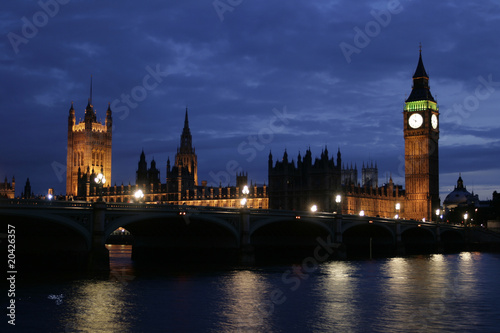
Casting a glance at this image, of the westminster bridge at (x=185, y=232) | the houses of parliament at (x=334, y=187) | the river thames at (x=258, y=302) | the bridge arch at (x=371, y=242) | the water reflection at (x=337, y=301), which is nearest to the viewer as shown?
the river thames at (x=258, y=302)

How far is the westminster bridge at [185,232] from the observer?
4972cm

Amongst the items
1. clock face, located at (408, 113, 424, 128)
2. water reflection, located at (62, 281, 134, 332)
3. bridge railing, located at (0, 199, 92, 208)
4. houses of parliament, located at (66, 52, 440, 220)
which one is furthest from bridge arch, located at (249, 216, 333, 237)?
clock face, located at (408, 113, 424, 128)

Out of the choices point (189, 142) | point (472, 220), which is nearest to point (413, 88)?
point (472, 220)

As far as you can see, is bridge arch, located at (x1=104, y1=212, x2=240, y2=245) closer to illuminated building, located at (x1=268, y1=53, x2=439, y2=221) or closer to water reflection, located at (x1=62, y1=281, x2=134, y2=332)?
water reflection, located at (x1=62, y1=281, x2=134, y2=332)

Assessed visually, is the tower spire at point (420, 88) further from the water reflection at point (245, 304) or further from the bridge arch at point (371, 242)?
the water reflection at point (245, 304)

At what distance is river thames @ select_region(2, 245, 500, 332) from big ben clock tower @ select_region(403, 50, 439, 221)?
99918 mm

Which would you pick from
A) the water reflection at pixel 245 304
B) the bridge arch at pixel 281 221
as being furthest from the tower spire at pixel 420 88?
the water reflection at pixel 245 304

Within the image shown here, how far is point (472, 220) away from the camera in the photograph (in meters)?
167

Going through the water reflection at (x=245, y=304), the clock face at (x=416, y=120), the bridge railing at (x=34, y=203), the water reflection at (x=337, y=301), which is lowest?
the water reflection at (x=337, y=301)

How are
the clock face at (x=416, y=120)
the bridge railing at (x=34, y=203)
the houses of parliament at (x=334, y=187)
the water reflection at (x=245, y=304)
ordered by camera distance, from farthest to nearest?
the clock face at (x=416, y=120), the houses of parliament at (x=334, y=187), the bridge railing at (x=34, y=203), the water reflection at (x=245, y=304)

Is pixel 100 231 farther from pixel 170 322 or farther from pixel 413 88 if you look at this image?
pixel 413 88

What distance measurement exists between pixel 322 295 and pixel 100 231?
17.7m

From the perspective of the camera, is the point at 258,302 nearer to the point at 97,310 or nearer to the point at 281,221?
the point at 97,310

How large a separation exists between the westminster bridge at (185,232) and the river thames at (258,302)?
12.7 feet
